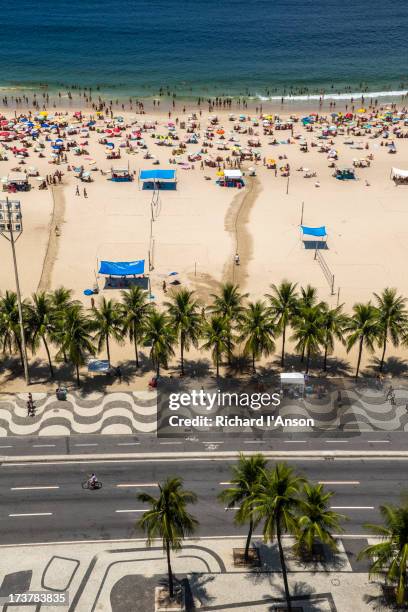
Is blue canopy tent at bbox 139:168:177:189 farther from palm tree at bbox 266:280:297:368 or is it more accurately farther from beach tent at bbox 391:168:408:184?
palm tree at bbox 266:280:297:368

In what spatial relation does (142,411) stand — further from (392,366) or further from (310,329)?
(392,366)

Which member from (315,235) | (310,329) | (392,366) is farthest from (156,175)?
(392,366)

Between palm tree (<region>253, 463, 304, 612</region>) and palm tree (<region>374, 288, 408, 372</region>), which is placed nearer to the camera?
palm tree (<region>253, 463, 304, 612</region>)

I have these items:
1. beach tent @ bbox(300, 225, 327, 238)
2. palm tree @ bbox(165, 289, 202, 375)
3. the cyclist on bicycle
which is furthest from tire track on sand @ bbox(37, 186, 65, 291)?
beach tent @ bbox(300, 225, 327, 238)

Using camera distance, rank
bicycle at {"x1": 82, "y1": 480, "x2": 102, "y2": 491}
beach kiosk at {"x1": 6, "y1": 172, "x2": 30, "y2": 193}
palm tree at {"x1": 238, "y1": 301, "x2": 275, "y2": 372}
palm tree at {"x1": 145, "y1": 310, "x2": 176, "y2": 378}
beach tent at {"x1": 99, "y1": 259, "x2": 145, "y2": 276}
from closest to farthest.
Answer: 1. bicycle at {"x1": 82, "y1": 480, "x2": 102, "y2": 491}
2. palm tree at {"x1": 145, "y1": 310, "x2": 176, "y2": 378}
3. palm tree at {"x1": 238, "y1": 301, "x2": 275, "y2": 372}
4. beach tent at {"x1": 99, "y1": 259, "x2": 145, "y2": 276}
5. beach kiosk at {"x1": 6, "y1": 172, "x2": 30, "y2": 193}

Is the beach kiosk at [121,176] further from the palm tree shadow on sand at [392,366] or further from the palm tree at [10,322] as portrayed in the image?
the palm tree shadow on sand at [392,366]

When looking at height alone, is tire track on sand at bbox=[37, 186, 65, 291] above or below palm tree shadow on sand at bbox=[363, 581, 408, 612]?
above

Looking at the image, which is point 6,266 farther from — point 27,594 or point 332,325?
point 27,594

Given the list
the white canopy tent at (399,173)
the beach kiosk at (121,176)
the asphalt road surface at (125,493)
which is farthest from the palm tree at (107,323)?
the white canopy tent at (399,173)
